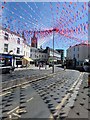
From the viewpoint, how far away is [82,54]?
81.0 m

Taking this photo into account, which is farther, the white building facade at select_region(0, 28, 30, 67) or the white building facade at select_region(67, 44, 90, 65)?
the white building facade at select_region(67, 44, 90, 65)

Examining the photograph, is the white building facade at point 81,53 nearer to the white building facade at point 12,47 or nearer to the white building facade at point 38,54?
the white building facade at point 38,54

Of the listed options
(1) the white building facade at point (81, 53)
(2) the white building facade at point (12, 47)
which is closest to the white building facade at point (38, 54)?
(1) the white building facade at point (81, 53)

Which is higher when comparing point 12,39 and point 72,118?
point 12,39

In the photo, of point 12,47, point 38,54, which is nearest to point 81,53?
point 38,54

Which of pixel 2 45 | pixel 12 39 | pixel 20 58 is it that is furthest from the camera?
pixel 20 58

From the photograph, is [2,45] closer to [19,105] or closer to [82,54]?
[19,105]

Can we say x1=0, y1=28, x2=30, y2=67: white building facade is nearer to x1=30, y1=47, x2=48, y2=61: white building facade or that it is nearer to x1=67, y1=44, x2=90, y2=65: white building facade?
x1=30, y1=47, x2=48, y2=61: white building facade

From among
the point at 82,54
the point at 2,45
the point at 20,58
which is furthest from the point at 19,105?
the point at 82,54

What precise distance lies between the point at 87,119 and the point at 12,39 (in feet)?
127

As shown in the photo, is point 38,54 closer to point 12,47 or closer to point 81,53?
point 81,53

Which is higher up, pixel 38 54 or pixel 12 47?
pixel 38 54

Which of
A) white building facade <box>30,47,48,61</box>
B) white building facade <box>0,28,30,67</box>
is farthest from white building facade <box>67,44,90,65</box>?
white building facade <box>0,28,30,67</box>

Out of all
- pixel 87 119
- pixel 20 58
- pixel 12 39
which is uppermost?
pixel 12 39
